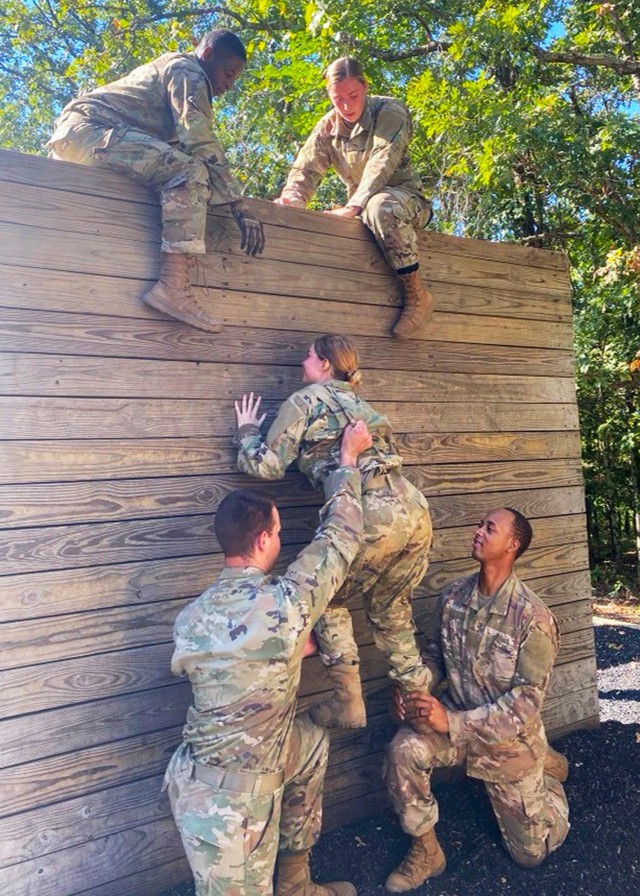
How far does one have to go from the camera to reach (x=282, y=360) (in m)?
3.54

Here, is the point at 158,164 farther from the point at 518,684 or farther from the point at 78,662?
the point at 518,684

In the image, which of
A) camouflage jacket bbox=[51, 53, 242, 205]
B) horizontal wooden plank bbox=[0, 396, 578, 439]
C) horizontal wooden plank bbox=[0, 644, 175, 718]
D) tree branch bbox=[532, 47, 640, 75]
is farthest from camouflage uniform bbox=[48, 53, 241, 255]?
tree branch bbox=[532, 47, 640, 75]

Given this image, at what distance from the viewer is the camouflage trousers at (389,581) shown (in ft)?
9.92

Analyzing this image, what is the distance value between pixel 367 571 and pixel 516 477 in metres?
1.72

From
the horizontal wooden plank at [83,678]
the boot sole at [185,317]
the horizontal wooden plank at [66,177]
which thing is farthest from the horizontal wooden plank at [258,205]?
the horizontal wooden plank at [83,678]

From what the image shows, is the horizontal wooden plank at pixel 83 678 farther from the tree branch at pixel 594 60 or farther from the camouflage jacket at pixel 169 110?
the tree branch at pixel 594 60

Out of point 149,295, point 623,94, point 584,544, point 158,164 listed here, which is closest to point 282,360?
point 149,295

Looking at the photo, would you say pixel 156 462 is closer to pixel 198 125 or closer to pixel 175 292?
pixel 175 292

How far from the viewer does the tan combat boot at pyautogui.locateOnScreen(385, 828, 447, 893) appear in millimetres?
3039

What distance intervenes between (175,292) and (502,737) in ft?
8.01

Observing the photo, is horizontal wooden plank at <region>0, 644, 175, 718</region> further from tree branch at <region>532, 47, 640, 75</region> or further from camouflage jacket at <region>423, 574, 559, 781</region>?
tree branch at <region>532, 47, 640, 75</region>

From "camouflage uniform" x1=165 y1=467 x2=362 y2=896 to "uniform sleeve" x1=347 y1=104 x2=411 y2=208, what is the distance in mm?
2368

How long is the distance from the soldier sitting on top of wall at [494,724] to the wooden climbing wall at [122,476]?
471 millimetres

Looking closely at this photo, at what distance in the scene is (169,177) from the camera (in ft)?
10.3
